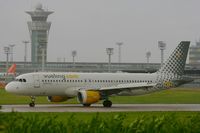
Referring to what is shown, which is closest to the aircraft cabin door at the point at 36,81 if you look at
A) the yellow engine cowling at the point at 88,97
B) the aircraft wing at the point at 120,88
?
the yellow engine cowling at the point at 88,97

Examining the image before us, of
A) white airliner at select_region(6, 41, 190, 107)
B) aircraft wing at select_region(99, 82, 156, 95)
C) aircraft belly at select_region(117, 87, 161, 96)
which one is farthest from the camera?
aircraft belly at select_region(117, 87, 161, 96)

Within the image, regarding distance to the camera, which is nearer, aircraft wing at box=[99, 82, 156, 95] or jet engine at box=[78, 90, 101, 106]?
jet engine at box=[78, 90, 101, 106]

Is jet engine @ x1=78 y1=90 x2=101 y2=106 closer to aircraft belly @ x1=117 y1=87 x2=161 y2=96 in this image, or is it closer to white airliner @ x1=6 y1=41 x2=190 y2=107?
white airliner @ x1=6 y1=41 x2=190 y2=107

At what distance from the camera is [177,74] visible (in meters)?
60.9

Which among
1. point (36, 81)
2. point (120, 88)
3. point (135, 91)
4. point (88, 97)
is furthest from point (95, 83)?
point (36, 81)

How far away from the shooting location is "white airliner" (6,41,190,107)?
5522cm

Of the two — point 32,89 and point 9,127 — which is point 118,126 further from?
point 32,89

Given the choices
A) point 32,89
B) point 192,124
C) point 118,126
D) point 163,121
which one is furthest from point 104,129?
point 32,89

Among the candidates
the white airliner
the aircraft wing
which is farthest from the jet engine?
the aircraft wing

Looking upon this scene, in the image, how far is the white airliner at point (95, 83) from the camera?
181ft

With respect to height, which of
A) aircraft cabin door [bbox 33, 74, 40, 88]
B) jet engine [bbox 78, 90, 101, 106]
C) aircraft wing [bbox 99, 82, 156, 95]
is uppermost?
aircraft cabin door [bbox 33, 74, 40, 88]

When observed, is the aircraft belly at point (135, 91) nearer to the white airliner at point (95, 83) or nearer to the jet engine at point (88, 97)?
the white airliner at point (95, 83)

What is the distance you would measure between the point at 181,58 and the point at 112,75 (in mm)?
7056

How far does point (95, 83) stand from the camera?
57719 mm
